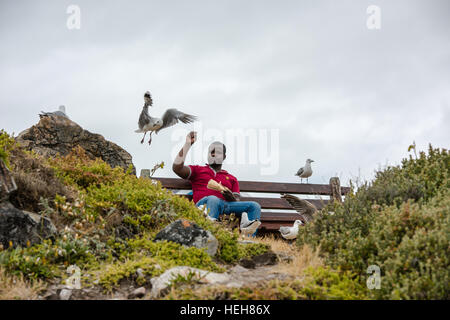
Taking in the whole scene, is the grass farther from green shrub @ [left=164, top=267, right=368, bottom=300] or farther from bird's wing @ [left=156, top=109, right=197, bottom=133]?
bird's wing @ [left=156, top=109, right=197, bottom=133]

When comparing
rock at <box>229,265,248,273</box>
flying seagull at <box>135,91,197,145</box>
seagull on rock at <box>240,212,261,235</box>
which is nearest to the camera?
rock at <box>229,265,248,273</box>

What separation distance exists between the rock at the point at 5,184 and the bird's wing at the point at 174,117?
386 cm

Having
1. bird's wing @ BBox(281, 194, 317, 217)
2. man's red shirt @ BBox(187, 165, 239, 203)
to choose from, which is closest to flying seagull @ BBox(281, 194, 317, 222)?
bird's wing @ BBox(281, 194, 317, 217)

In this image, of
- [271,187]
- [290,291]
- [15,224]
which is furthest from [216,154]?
[290,291]

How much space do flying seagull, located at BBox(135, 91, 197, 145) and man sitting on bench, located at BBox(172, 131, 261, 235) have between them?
684 millimetres

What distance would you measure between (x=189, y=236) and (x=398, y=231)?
238cm

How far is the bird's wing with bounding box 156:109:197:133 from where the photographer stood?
8719mm

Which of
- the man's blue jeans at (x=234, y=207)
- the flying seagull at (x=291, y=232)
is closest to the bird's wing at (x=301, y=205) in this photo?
the flying seagull at (x=291, y=232)

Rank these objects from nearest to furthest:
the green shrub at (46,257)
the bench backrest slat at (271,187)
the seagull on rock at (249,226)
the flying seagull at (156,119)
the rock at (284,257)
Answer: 1. the green shrub at (46,257)
2. the rock at (284,257)
3. the seagull on rock at (249,226)
4. the flying seagull at (156,119)
5. the bench backrest slat at (271,187)

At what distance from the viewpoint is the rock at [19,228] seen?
486 centimetres

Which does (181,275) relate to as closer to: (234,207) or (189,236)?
(189,236)

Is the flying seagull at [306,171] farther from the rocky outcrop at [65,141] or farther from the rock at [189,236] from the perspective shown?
the rock at [189,236]
